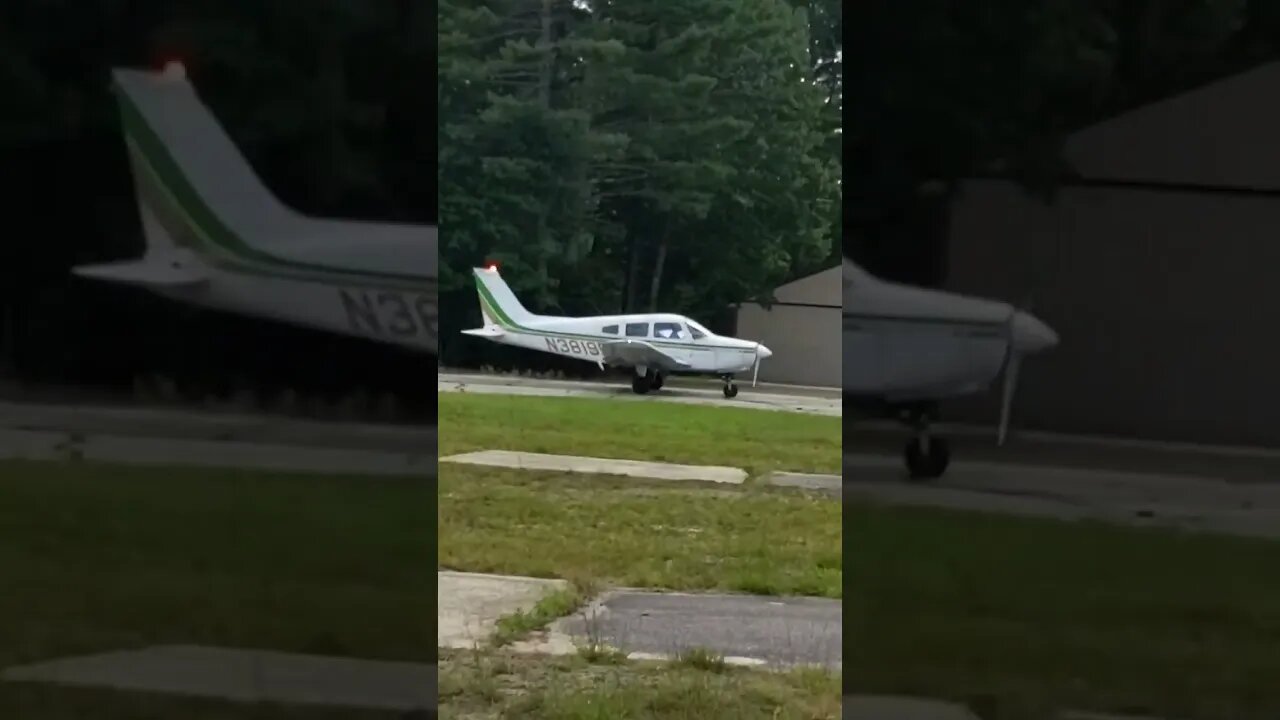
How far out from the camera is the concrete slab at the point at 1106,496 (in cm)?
176

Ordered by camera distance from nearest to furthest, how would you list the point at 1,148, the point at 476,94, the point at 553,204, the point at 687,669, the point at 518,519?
the point at 1,148, the point at 687,669, the point at 518,519, the point at 476,94, the point at 553,204

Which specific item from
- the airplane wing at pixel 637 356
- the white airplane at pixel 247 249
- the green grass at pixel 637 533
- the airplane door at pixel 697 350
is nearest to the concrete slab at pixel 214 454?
the white airplane at pixel 247 249

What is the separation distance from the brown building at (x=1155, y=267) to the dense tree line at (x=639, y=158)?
3407 millimetres

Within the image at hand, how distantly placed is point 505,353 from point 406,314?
16.5 ft

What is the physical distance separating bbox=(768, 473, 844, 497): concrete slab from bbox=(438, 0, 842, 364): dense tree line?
103 cm

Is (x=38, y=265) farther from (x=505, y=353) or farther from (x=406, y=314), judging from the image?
(x=505, y=353)

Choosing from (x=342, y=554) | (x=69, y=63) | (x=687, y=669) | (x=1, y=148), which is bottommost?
(x=687, y=669)

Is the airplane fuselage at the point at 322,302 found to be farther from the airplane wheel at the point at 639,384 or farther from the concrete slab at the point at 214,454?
the airplane wheel at the point at 639,384

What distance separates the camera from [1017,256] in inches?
70.1

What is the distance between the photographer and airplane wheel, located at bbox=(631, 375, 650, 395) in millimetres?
8062

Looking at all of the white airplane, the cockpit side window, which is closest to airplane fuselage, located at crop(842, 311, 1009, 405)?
the white airplane

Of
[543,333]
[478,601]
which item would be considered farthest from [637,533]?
[543,333]

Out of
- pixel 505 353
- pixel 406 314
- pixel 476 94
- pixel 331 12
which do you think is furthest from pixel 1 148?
pixel 505 353

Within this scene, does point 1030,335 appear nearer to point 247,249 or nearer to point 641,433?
point 247,249
